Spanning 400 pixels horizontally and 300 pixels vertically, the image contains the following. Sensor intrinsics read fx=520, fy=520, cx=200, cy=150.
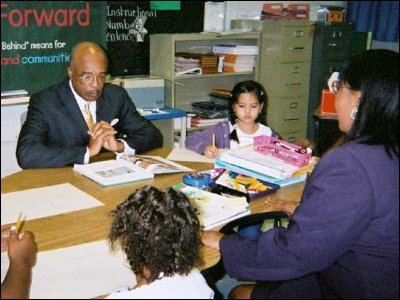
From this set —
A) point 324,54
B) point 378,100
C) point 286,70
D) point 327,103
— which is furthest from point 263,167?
point 324,54

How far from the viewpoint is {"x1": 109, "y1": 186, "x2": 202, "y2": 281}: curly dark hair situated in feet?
4.02

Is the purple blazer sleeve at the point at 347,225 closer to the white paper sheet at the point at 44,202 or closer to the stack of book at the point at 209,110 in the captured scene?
the white paper sheet at the point at 44,202

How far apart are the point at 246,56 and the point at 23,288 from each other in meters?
3.66

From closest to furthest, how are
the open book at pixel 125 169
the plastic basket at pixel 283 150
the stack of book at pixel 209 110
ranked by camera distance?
the open book at pixel 125 169 < the plastic basket at pixel 283 150 < the stack of book at pixel 209 110

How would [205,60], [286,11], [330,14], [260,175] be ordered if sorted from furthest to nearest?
[330,14] < [286,11] < [205,60] < [260,175]

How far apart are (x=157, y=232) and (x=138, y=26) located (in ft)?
10.6

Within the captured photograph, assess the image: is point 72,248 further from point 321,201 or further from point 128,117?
point 128,117

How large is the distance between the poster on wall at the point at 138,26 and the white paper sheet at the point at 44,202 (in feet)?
7.55

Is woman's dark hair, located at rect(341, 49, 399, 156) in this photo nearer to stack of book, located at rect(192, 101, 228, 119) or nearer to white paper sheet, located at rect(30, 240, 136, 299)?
white paper sheet, located at rect(30, 240, 136, 299)

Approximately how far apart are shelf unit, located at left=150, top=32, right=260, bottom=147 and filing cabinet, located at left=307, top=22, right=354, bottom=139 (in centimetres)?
56

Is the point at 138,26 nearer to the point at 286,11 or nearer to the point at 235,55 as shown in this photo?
the point at 235,55

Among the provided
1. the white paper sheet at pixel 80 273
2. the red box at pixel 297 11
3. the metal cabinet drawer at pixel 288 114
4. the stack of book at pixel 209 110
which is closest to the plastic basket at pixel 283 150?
the white paper sheet at pixel 80 273

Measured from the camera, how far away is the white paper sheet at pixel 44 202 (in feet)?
5.56

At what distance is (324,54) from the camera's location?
476cm
